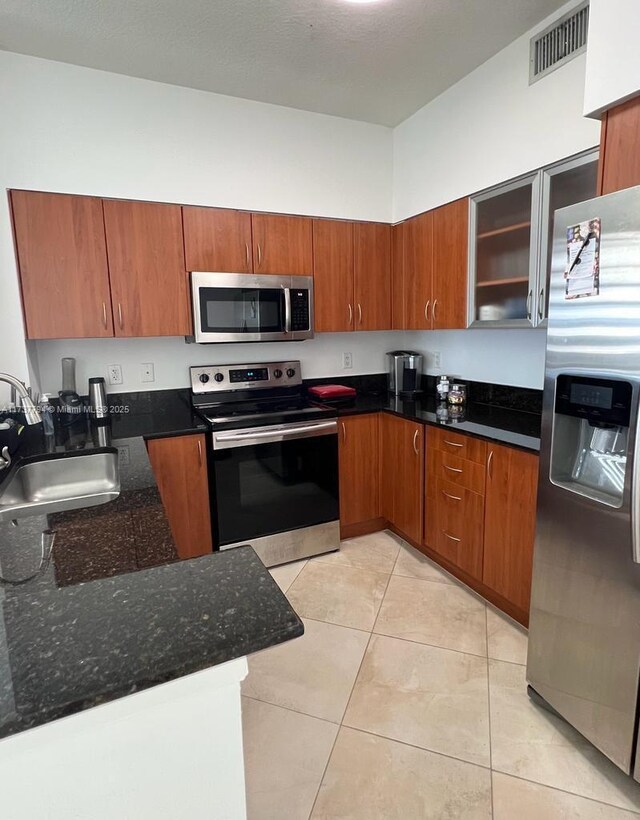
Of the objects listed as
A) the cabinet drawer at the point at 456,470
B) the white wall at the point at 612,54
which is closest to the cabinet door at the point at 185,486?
the cabinet drawer at the point at 456,470

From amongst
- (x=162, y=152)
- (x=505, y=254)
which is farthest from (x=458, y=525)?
(x=162, y=152)

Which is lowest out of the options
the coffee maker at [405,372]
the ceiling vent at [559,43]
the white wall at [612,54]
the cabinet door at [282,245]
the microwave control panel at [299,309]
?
the coffee maker at [405,372]

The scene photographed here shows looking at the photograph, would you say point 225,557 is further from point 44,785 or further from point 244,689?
point 244,689

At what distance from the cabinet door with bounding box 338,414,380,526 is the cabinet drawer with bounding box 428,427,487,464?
482mm

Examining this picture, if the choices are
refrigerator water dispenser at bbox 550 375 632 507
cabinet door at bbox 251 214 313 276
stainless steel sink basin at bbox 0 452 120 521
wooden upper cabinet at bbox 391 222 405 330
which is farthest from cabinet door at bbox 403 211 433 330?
stainless steel sink basin at bbox 0 452 120 521

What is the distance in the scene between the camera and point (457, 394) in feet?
9.55

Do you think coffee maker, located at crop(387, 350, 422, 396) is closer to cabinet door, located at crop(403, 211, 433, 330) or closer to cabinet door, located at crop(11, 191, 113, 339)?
cabinet door, located at crop(403, 211, 433, 330)

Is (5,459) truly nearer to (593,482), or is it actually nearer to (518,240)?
(593,482)

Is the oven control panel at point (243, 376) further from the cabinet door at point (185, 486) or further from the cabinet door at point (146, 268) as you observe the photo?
the cabinet door at point (185, 486)

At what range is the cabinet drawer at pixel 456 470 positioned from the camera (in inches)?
89.4

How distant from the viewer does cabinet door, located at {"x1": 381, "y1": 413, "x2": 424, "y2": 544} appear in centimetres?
270

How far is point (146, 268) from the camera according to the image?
Answer: 2.50 meters

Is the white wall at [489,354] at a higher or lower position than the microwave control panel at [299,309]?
lower

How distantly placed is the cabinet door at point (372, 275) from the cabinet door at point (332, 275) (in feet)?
0.18
